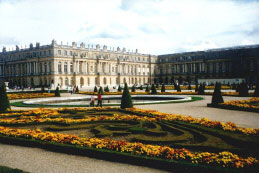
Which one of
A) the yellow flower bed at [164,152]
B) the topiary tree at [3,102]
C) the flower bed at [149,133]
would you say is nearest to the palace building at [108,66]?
the topiary tree at [3,102]

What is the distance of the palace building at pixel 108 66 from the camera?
64.3m

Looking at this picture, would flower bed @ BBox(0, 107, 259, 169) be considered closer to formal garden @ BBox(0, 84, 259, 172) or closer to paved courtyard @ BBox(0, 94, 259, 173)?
formal garden @ BBox(0, 84, 259, 172)

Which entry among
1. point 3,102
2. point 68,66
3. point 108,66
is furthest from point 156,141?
point 108,66

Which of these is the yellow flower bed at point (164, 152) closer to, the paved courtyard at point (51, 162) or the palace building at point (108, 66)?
the paved courtyard at point (51, 162)

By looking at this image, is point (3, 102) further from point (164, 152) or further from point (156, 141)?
point (164, 152)

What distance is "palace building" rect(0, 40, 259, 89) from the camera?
64.3 meters

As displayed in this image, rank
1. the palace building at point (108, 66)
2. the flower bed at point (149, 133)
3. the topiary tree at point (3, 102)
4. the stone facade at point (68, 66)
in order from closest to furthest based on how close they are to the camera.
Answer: the flower bed at point (149, 133) < the topiary tree at point (3, 102) < the stone facade at point (68, 66) < the palace building at point (108, 66)

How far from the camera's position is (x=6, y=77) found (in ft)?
245

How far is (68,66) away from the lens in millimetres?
65438

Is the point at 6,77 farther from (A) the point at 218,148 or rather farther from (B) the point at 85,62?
(A) the point at 218,148

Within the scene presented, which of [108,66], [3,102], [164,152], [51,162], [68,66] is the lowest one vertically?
[51,162]

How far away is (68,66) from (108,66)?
14207mm

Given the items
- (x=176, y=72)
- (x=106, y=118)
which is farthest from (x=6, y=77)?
(x=106, y=118)

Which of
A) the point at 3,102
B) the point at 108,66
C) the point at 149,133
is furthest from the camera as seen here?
the point at 108,66
